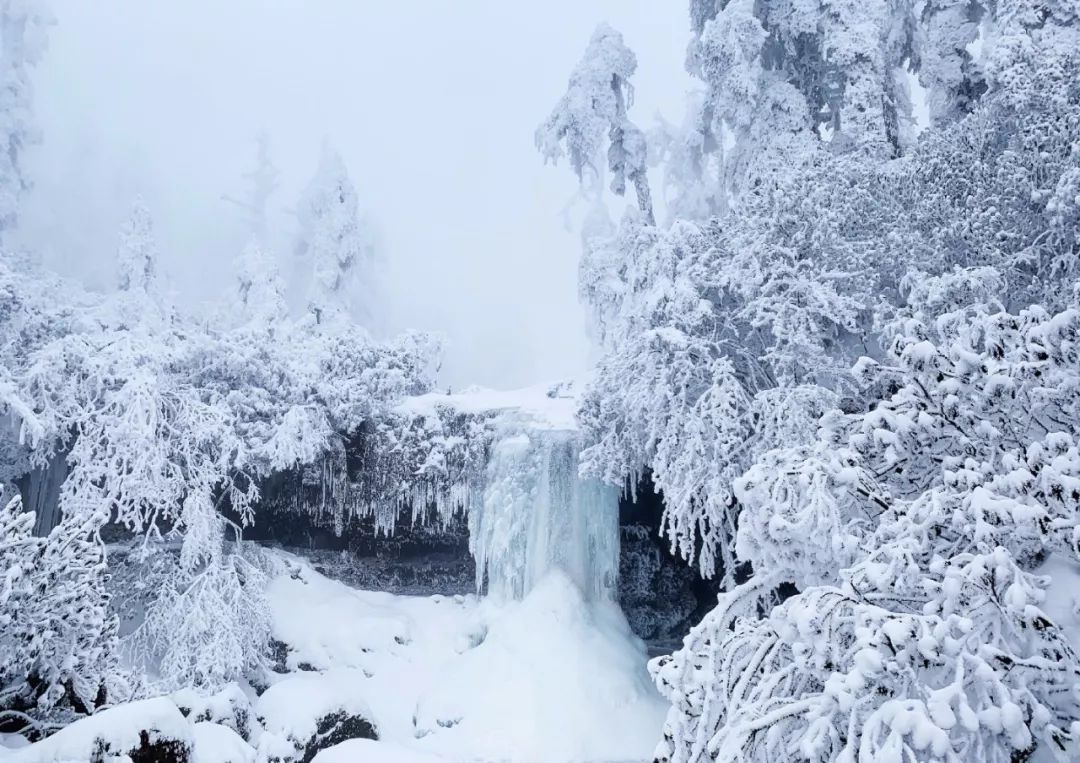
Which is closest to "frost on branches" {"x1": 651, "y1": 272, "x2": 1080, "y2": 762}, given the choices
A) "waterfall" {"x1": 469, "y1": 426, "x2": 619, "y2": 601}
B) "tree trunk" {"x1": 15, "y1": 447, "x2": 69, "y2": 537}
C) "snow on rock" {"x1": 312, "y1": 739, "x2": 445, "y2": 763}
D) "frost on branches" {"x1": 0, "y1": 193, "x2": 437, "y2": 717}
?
"snow on rock" {"x1": 312, "y1": 739, "x2": 445, "y2": 763}

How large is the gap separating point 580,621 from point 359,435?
709 centimetres

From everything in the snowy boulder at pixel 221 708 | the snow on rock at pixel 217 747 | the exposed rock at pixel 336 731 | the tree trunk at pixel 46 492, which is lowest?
the exposed rock at pixel 336 731

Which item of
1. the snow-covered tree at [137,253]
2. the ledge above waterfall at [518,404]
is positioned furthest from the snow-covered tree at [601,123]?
Result: the snow-covered tree at [137,253]

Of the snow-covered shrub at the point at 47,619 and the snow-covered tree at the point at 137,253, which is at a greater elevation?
the snow-covered tree at the point at 137,253

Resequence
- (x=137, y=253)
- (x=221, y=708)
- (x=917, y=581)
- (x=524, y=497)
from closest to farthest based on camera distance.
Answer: (x=917, y=581), (x=221, y=708), (x=524, y=497), (x=137, y=253)

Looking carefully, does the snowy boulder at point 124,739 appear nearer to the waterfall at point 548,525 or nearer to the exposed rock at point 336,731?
the exposed rock at point 336,731

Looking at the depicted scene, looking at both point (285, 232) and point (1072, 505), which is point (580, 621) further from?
point (285, 232)

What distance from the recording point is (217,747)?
725cm

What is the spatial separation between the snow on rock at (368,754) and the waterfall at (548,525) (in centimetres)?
799

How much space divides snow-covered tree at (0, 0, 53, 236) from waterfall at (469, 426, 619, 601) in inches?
852

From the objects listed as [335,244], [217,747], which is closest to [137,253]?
[335,244]

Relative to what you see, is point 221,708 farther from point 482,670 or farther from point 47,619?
point 482,670

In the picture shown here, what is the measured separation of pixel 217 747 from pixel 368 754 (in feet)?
5.01

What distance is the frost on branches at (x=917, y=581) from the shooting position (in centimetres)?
314
